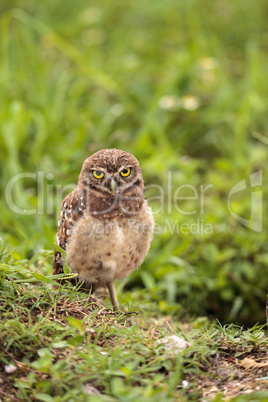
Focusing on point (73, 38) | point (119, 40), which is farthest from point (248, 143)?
point (73, 38)

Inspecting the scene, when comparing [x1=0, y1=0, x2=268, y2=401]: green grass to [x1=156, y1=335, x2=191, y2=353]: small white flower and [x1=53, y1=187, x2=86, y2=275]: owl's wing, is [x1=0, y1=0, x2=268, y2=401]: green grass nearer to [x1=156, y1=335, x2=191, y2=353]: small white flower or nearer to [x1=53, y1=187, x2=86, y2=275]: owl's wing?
[x1=156, y1=335, x2=191, y2=353]: small white flower

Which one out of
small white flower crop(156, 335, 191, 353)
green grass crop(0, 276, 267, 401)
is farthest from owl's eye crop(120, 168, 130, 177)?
small white flower crop(156, 335, 191, 353)

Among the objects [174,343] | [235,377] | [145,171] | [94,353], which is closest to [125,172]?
[174,343]

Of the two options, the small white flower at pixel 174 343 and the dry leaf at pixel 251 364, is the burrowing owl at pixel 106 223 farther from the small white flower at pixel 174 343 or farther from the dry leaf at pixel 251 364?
the dry leaf at pixel 251 364

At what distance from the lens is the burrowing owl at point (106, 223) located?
12.3ft

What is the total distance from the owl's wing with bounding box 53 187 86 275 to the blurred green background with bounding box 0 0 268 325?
221 mm

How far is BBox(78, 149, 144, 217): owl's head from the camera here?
153 inches

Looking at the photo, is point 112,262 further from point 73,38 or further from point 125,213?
point 73,38

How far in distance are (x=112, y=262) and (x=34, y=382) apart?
50.9 inches

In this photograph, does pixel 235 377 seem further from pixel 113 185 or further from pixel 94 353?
pixel 113 185

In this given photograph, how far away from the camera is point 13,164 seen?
5.78 metres

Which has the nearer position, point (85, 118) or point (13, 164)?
point (13, 164)

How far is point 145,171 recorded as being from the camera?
5906mm

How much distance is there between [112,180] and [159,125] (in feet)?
9.28
